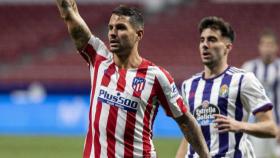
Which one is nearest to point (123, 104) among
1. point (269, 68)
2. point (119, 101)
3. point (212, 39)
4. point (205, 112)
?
point (119, 101)

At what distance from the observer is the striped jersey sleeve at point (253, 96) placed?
6.19 metres

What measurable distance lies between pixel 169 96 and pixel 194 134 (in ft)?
1.06

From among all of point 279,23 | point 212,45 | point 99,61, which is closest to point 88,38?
point 99,61

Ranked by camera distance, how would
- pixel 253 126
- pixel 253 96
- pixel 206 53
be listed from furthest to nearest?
pixel 206 53 → pixel 253 96 → pixel 253 126

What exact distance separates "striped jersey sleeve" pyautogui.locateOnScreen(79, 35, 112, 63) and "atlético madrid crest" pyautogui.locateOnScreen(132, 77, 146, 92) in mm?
273

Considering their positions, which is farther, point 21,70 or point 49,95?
point 21,70

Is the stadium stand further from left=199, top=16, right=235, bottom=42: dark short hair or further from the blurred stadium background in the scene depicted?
left=199, top=16, right=235, bottom=42: dark short hair

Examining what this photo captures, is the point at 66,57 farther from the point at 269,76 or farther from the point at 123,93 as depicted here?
the point at 123,93

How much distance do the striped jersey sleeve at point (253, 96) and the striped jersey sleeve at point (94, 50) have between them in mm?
1144

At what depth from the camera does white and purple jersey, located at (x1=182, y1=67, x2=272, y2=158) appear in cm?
620

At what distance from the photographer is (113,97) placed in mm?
5629

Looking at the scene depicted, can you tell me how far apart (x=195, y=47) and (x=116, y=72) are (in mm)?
Answer: 17445

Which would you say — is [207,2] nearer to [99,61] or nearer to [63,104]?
[63,104]

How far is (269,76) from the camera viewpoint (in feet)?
36.2
